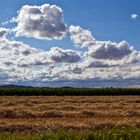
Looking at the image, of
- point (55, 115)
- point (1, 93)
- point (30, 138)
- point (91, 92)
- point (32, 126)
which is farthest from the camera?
point (91, 92)

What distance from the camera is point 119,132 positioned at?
346 inches

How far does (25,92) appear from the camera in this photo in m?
72.6

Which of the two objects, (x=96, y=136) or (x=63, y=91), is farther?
(x=63, y=91)

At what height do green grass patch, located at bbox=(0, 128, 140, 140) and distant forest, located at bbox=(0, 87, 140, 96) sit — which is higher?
distant forest, located at bbox=(0, 87, 140, 96)

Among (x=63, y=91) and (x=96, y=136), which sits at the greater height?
(x=63, y=91)

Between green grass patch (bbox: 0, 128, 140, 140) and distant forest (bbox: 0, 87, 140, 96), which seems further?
distant forest (bbox: 0, 87, 140, 96)

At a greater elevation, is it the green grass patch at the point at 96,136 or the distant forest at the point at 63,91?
the distant forest at the point at 63,91

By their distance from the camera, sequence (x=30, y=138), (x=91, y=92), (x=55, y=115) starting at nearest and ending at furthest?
(x=30, y=138) → (x=55, y=115) → (x=91, y=92)

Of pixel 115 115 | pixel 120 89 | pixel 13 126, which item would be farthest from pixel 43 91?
pixel 13 126

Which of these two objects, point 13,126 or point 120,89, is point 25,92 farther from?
point 13,126

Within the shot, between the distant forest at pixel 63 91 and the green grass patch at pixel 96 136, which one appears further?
the distant forest at pixel 63 91

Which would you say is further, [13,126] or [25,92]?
[25,92]

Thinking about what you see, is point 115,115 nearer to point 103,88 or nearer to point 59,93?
→ point 59,93

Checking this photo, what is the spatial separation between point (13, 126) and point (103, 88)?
199 feet
